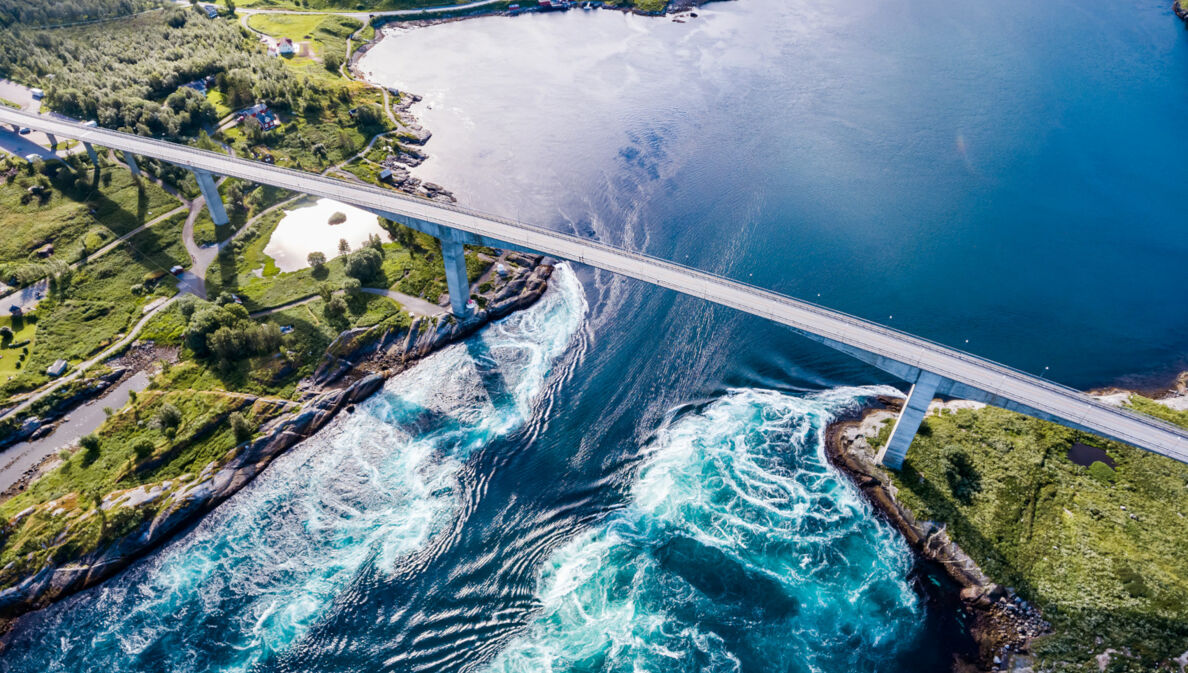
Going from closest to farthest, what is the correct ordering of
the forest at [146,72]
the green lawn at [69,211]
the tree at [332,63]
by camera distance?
1. the green lawn at [69,211]
2. the forest at [146,72]
3. the tree at [332,63]

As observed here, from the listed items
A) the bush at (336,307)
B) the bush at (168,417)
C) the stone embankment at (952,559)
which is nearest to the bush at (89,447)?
the bush at (168,417)

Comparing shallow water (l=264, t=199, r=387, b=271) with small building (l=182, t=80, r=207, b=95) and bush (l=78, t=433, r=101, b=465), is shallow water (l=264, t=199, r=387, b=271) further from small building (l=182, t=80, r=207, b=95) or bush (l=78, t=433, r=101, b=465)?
small building (l=182, t=80, r=207, b=95)

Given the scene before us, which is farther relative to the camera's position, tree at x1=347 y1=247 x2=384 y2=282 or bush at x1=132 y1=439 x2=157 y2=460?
tree at x1=347 y1=247 x2=384 y2=282

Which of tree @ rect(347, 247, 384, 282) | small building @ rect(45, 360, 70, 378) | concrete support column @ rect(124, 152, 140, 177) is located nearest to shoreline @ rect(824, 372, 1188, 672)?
tree @ rect(347, 247, 384, 282)

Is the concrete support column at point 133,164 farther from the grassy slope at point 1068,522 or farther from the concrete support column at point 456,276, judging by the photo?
the grassy slope at point 1068,522

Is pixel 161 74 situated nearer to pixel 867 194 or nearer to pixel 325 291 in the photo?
pixel 325 291

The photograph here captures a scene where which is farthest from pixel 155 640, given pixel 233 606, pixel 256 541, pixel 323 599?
pixel 323 599
